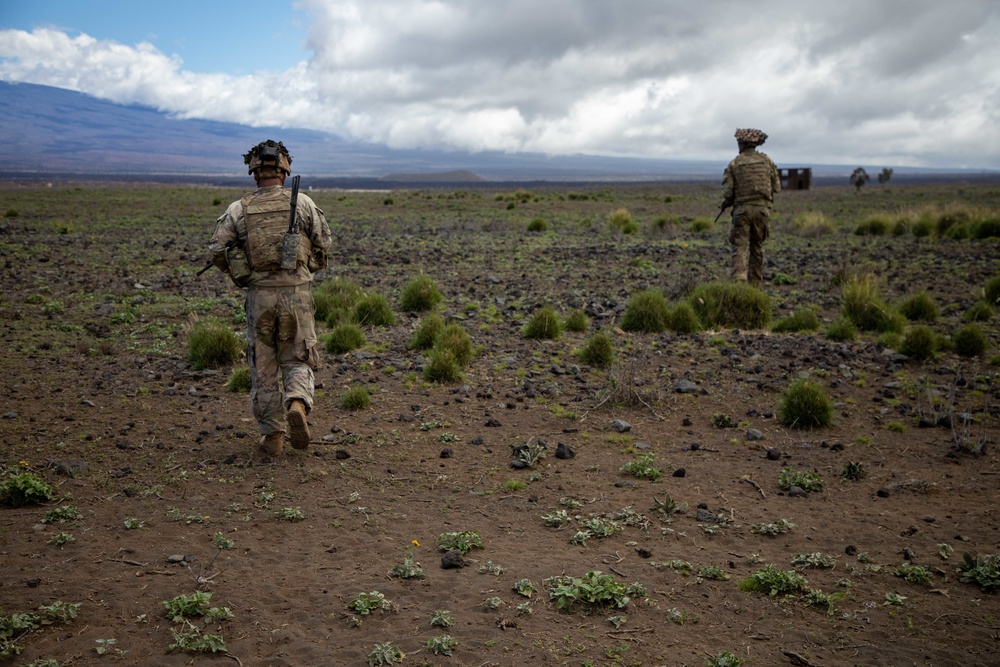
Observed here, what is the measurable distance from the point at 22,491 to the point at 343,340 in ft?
14.1

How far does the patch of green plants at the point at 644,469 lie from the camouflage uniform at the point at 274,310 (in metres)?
2.49

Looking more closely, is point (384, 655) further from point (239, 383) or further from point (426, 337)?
point (426, 337)

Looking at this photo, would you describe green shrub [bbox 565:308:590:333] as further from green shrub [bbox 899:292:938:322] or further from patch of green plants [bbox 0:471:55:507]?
patch of green plants [bbox 0:471:55:507]

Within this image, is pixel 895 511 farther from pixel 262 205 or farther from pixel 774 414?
pixel 262 205

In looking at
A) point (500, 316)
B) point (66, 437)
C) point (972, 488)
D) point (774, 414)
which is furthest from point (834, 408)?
point (66, 437)

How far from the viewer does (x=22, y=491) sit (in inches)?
207

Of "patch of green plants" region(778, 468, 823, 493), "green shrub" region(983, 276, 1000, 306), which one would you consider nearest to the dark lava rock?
"patch of green plants" region(778, 468, 823, 493)

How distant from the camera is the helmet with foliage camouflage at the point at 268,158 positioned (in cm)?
614

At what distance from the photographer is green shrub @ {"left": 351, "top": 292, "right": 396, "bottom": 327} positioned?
1057cm

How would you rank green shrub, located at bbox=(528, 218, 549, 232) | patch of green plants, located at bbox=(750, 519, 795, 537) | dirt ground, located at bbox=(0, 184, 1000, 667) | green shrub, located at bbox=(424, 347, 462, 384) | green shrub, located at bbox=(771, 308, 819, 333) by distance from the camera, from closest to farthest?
1. dirt ground, located at bbox=(0, 184, 1000, 667)
2. patch of green plants, located at bbox=(750, 519, 795, 537)
3. green shrub, located at bbox=(424, 347, 462, 384)
4. green shrub, located at bbox=(771, 308, 819, 333)
5. green shrub, located at bbox=(528, 218, 549, 232)

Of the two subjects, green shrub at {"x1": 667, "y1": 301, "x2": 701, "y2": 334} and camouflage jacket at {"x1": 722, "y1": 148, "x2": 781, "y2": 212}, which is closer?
green shrub at {"x1": 667, "y1": 301, "x2": 701, "y2": 334}

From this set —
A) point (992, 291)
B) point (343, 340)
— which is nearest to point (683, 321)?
point (343, 340)

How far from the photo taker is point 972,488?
5609 millimetres

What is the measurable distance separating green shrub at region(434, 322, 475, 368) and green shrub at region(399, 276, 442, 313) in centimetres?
241
